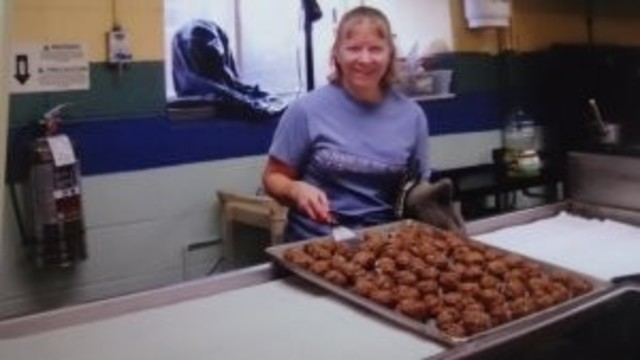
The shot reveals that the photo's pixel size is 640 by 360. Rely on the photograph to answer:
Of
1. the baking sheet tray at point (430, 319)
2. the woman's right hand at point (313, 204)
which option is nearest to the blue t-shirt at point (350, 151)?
the woman's right hand at point (313, 204)

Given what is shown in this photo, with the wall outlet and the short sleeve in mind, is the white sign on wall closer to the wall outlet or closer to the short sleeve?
the wall outlet

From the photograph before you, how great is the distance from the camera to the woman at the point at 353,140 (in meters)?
2.03

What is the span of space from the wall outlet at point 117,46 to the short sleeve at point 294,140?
1030 mm

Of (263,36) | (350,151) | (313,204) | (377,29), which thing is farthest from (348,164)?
(263,36)

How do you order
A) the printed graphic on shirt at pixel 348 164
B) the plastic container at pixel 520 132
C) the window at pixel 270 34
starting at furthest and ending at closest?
the plastic container at pixel 520 132, the window at pixel 270 34, the printed graphic on shirt at pixel 348 164

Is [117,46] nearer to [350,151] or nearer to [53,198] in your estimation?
[53,198]

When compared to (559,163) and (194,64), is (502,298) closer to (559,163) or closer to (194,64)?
(194,64)

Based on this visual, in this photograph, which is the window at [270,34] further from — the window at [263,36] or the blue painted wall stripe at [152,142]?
the blue painted wall stripe at [152,142]

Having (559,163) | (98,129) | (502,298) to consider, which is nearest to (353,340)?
(502,298)

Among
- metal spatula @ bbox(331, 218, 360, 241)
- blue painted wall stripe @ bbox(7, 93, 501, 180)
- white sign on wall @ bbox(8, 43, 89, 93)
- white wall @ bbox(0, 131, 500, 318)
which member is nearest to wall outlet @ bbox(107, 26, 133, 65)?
white sign on wall @ bbox(8, 43, 89, 93)

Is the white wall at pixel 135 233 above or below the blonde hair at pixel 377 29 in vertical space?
below

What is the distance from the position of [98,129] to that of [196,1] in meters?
0.77

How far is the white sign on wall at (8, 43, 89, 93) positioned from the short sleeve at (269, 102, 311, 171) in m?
1.06

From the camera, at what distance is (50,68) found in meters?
2.66
